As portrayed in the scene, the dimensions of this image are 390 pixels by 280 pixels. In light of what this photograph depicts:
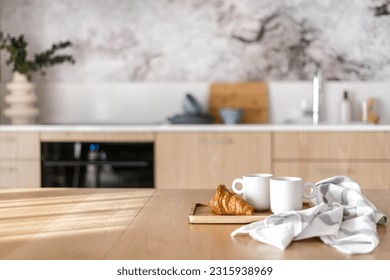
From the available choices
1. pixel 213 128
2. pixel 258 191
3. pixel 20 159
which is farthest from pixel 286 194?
pixel 20 159

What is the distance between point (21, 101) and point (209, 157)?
1482mm

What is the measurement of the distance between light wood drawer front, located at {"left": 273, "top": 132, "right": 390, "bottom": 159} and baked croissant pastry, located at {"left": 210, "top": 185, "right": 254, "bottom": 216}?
2.74m

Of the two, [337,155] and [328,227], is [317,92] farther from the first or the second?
[328,227]

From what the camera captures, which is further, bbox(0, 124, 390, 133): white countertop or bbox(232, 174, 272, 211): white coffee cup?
bbox(0, 124, 390, 133): white countertop

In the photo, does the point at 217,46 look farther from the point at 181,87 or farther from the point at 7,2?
the point at 7,2

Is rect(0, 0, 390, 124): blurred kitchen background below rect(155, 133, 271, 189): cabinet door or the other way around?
the other way around

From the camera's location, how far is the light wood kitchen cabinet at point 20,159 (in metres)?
4.51

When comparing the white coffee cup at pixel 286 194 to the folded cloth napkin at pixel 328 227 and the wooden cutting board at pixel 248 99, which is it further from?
the wooden cutting board at pixel 248 99

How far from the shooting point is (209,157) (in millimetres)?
4445

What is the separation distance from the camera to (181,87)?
506 centimetres

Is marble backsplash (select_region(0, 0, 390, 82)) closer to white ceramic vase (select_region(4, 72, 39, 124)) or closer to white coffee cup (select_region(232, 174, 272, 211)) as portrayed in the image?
white ceramic vase (select_region(4, 72, 39, 124))

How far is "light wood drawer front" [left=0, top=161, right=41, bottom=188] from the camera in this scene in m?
4.52

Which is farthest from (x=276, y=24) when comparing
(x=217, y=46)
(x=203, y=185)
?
(x=203, y=185)

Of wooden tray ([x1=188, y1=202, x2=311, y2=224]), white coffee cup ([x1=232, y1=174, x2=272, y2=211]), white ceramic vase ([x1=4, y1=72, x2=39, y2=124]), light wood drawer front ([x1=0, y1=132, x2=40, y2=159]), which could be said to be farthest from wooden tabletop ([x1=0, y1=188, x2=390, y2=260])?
white ceramic vase ([x1=4, y1=72, x2=39, y2=124])
